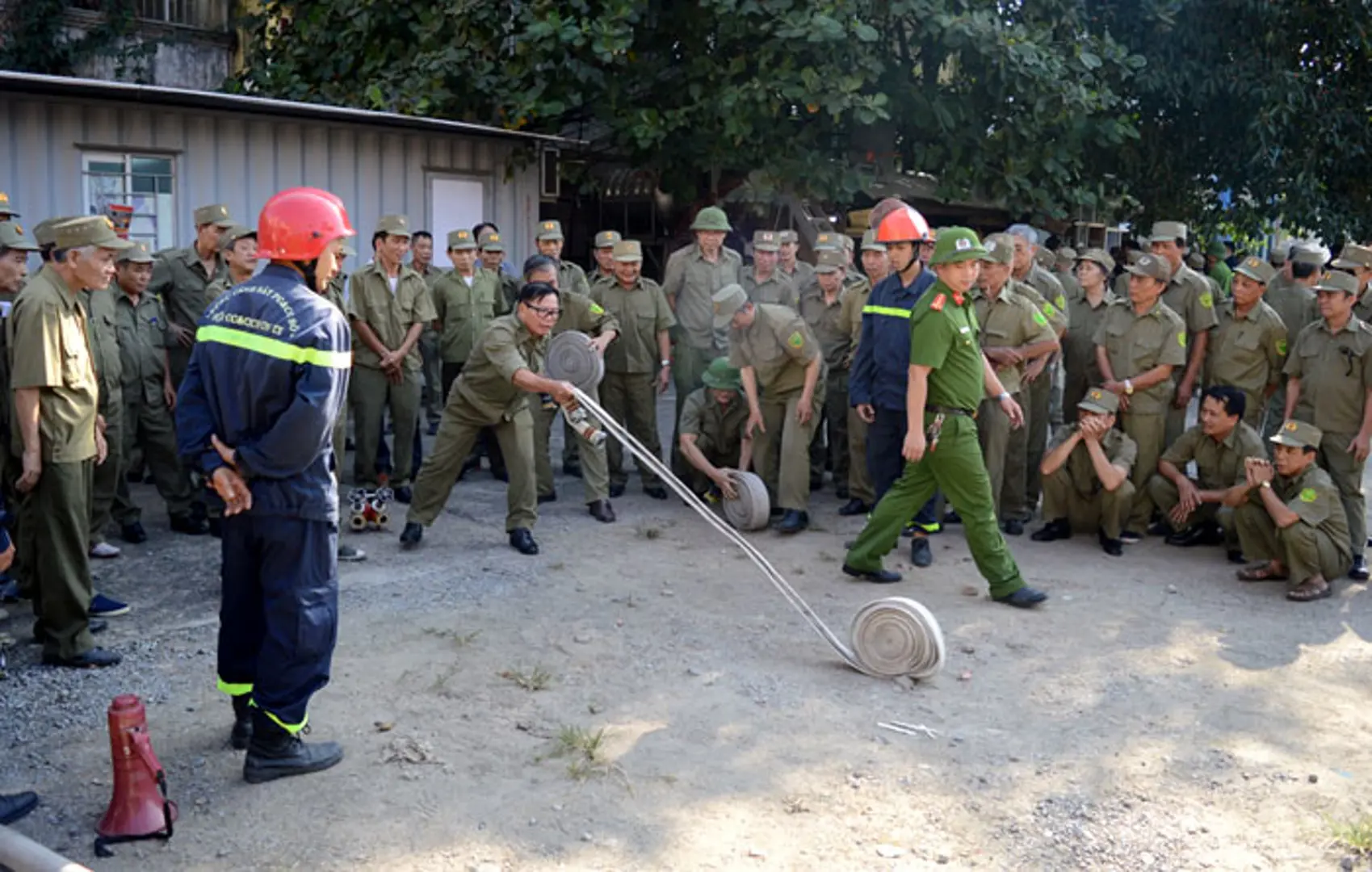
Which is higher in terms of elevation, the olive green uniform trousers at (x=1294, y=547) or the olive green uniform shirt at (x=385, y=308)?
the olive green uniform shirt at (x=385, y=308)

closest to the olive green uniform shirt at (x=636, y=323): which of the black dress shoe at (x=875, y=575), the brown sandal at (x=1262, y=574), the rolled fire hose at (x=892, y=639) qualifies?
the black dress shoe at (x=875, y=575)

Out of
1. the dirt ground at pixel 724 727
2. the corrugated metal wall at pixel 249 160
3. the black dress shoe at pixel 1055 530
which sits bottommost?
the dirt ground at pixel 724 727

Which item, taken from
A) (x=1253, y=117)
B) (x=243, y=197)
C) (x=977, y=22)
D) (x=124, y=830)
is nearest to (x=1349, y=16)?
(x=1253, y=117)

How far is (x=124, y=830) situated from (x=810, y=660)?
2956 mm

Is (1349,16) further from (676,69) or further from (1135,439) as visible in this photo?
(1135,439)

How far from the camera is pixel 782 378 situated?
26.8 ft

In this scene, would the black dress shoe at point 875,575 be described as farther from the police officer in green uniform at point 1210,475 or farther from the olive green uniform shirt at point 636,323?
the olive green uniform shirt at point 636,323

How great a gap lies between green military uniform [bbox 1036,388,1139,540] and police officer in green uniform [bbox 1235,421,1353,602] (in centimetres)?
70

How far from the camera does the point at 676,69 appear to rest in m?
13.1

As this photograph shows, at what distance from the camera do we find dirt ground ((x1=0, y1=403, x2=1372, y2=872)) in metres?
4.00

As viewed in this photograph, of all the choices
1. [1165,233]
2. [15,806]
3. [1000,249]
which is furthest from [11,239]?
[1165,233]

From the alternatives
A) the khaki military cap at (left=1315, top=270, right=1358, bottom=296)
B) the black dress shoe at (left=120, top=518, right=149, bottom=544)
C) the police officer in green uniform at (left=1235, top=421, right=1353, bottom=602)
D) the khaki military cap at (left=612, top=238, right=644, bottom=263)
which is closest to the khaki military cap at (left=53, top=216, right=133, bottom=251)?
the black dress shoe at (left=120, top=518, right=149, bottom=544)

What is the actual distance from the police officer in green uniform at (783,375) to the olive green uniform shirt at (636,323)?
3.48ft

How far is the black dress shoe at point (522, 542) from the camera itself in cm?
748
